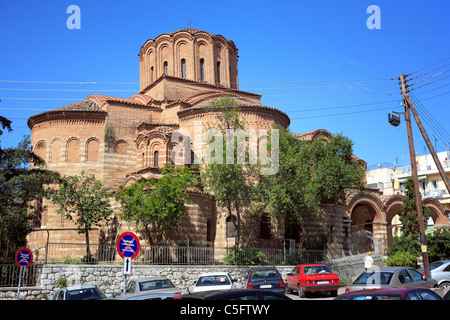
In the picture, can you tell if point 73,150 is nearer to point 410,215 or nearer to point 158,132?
point 158,132

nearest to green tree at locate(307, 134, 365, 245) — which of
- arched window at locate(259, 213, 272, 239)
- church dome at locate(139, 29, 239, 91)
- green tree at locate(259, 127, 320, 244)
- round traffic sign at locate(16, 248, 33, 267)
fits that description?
green tree at locate(259, 127, 320, 244)

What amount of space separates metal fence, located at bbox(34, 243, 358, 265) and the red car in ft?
16.7

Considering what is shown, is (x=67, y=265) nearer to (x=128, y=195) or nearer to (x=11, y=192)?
(x=11, y=192)

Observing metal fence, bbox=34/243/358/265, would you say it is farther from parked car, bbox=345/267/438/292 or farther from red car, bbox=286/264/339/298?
parked car, bbox=345/267/438/292

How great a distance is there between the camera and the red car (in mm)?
15500

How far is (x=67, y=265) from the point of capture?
17047 mm

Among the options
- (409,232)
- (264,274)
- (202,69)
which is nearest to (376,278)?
(264,274)

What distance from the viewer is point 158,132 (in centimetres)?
2625

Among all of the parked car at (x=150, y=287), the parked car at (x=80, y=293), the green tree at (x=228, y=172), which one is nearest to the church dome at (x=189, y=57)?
the green tree at (x=228, y=172)

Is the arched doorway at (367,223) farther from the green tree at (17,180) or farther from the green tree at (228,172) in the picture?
the green tree at (17,180)

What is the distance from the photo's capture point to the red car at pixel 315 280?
50.9 feet

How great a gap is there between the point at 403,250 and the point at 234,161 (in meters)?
12.3

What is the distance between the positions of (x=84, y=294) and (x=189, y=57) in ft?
80.0
